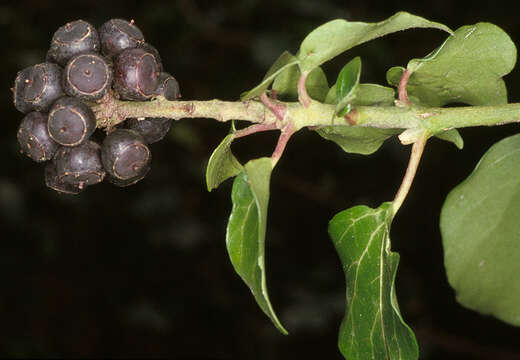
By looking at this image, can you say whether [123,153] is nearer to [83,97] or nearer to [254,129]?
[83,97]

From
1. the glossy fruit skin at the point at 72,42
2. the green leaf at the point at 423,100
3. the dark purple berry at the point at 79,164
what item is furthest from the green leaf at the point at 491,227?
the glossy fruit skin at the point at 72,42

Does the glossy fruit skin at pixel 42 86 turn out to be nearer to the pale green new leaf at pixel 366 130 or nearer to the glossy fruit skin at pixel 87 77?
the glossy fruit skin at pixel 87 77

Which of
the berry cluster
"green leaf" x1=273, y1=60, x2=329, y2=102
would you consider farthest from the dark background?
the berry cluster

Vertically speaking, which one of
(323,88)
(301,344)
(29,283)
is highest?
(323,88)

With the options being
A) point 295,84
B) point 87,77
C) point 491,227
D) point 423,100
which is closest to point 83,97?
point 87,77

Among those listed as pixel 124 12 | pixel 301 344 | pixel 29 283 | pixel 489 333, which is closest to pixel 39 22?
pixel 124 12

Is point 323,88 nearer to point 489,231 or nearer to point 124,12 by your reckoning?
point 489,231

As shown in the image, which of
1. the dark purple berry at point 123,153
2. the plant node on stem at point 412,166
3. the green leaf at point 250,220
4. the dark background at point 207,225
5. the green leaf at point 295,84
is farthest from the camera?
the dark background at point 207,225
